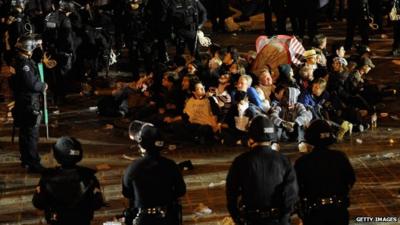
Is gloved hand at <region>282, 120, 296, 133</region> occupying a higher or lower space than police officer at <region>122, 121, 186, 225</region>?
lower

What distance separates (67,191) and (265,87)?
20.1 feet

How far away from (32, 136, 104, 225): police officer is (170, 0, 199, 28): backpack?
9309mm

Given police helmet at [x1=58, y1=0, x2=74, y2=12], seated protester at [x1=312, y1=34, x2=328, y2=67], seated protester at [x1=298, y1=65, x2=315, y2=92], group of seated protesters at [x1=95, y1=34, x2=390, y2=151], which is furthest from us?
police helmet at [x1=58, y1=0, x2=74, y2=12]

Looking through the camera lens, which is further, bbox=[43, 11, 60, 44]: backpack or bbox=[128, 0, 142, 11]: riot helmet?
bbox=[128, 0, 142, 11]: riot helmet

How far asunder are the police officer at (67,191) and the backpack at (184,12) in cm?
931

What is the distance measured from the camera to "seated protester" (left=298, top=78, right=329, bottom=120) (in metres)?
12.5

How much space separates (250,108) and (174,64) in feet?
10.2

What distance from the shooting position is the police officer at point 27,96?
11.1m

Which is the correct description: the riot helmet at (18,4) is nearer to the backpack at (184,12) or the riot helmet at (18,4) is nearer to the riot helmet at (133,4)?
the riot helmet at (133,4)

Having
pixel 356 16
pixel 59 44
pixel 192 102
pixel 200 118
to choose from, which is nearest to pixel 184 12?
pixel 59 44

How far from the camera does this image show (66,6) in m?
16.3

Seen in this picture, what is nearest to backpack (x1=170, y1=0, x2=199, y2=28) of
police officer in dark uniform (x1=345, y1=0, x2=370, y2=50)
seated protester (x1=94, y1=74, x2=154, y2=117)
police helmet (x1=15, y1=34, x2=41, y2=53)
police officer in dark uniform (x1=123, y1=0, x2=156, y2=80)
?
police officer in dark uniform (x1=123, y1=0, x2=156, y2=80)

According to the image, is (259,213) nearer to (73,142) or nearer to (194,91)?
(73,142)

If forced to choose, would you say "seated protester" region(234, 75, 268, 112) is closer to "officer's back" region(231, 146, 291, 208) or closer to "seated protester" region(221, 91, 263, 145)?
"seated protester" region(221, 91, 263, 145)
